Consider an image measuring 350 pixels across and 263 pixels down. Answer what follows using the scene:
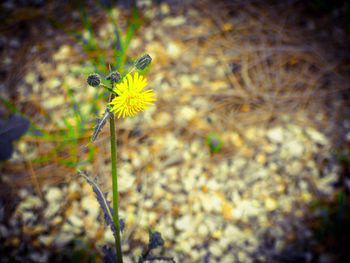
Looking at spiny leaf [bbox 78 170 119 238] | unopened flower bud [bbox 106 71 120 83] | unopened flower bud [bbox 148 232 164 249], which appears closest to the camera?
unopened flower bud [bbox 106 71 120 83]

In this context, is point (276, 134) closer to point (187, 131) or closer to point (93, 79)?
point (187, 131)

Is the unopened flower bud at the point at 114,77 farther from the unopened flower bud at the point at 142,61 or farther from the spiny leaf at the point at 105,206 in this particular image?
the spiny leaf at the point at 105,206

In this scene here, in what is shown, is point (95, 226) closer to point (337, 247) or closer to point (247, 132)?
point (247, 132)

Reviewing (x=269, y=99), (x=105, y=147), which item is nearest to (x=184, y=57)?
(x=269, y=99)

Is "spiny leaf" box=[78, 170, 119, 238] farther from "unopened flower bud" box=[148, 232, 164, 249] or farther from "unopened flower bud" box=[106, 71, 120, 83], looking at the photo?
"unopened flower bud" box=[106, 71, 120, 83]

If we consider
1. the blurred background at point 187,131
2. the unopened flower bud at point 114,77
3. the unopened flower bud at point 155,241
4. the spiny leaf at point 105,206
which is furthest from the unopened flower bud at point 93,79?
the unopened flower bud at point 155,241

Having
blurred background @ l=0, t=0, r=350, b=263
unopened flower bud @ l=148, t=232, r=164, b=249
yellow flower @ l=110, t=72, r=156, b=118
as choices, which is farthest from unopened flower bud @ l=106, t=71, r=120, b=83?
unopened flower bud @ l=148, t=232, r=164, b=249

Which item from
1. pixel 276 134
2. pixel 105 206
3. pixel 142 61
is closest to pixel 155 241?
pixel 105 206
